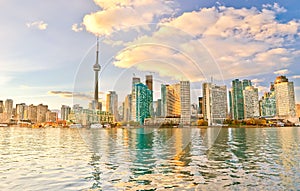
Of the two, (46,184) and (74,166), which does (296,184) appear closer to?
(46,184)

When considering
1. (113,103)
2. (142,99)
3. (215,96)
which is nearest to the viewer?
(113,103)

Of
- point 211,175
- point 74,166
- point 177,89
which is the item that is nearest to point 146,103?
point 177,89

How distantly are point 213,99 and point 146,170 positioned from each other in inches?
1836

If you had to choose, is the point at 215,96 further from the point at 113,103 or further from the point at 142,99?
the point at 113,103

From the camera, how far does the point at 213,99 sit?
64.4 m

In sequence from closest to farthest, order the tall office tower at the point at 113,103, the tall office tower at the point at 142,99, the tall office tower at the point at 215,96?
1. the tall office tower at the point at 113,103
2. the tall office tower at the point at 142,99
3. the tall office tower at the point at 215,96

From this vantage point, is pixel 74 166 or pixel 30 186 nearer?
pixel 30 186

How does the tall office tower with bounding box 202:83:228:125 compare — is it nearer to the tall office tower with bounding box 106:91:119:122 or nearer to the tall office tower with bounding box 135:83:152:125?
the tall office tower with bounding box 135:83:152:125

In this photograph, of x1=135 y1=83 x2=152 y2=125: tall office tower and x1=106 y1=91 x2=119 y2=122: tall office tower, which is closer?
x1=106 y1=91 x2=119 y2=122: tall office tower

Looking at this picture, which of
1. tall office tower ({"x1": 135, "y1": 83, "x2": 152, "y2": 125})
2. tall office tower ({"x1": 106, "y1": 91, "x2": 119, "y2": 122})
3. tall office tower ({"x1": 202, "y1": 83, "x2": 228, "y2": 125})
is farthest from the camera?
tall office tower ({"x1": 202, "y1": 83, "x2": 228, "y2": 125})

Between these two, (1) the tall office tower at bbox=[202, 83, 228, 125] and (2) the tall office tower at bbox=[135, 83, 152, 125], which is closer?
(2) the tall office tower at bbox=[135, 83, 152, 125]

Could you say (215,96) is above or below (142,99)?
above

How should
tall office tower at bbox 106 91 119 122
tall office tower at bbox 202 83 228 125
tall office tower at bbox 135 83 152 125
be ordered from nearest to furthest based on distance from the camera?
1. tall office tower at bbox 106 91 119 122
2. tall office tower at bbox 135 83 152 125
3. tall office tower at bbox 202 83 228 125

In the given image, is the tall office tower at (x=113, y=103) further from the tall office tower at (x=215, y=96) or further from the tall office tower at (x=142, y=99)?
the tall office tower at (x=215, y=96)
